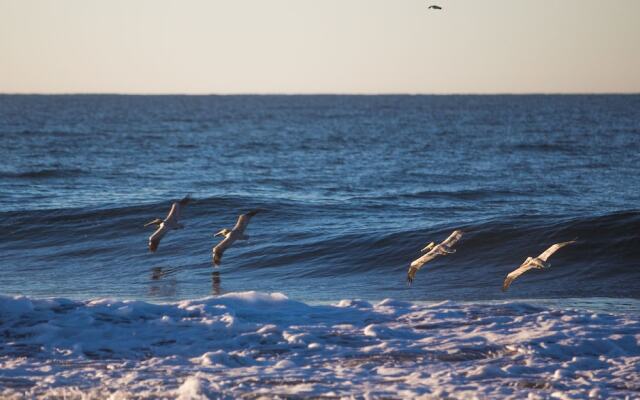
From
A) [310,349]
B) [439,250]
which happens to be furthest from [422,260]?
[310,349]

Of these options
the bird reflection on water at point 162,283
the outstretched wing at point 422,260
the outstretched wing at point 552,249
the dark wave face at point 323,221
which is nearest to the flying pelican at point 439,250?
the outstretched wing at point 422,260

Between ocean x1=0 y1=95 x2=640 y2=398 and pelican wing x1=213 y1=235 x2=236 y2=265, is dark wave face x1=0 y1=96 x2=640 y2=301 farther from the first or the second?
pelican wing x1=213 y1=235 x2=236 y2=265

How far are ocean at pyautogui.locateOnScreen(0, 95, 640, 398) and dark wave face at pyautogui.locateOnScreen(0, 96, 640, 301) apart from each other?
0.10 m

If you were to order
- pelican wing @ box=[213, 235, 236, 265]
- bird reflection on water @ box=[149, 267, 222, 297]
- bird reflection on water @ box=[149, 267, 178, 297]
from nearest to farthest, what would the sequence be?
bird reflection on water @ box=[149, 267, 178, 297]
bird reflection on water @ box=[149, 267, 222, 297]
pelican wing @ box=[213, 235, 236, 265]

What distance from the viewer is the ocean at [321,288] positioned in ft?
39.2

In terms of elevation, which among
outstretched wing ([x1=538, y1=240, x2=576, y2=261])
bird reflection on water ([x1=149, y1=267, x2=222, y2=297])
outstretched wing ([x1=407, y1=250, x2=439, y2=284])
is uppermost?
outstretched wing ([x1=538, y1=240, x2=576, y2=261])

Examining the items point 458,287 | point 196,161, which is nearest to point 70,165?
point 196,161

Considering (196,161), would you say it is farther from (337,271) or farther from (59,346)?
(59,346)

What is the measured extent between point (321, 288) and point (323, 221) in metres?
10.2

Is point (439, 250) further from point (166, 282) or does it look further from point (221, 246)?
point (166, 282)

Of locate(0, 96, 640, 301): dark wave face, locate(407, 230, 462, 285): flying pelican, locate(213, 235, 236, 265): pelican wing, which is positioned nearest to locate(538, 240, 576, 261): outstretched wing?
locate(407, 230, 462, 285): flying pelican

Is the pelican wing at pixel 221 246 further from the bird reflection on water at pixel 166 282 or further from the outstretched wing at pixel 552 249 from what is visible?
the outstretched wing at pixel 552 249

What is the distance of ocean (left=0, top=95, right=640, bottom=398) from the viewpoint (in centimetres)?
1195

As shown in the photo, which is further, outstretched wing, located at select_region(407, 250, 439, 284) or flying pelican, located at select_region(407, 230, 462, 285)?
outstretched wing, located at select_region(407, 250, 439, 284)
